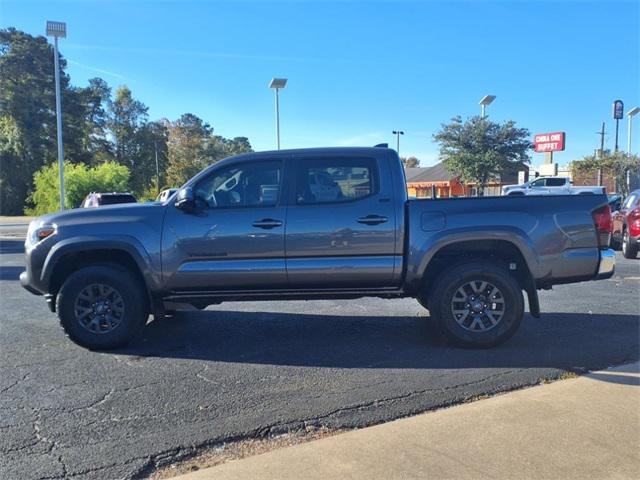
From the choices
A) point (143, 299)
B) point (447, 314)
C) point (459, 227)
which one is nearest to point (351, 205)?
point (459, 227)

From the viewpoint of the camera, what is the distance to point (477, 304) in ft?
17.4

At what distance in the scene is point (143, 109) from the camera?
65.2 m

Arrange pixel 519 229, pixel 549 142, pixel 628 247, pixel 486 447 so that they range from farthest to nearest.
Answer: pixel 549 142
pixel 628 247
pixel 519 229
pixel 486 447

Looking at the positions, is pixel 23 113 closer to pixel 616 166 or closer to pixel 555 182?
pixel 555 182

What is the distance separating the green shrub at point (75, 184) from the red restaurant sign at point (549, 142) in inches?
1360

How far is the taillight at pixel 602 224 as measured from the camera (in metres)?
5.29

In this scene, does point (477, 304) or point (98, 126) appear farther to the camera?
point (98, 126)

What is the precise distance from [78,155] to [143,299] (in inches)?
2185

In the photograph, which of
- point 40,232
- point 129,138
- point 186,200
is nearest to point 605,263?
point 186,200

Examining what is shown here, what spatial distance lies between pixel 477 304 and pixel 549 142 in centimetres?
4654

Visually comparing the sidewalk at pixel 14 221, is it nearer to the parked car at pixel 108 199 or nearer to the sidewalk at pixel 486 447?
the parked car at pixel 108 199

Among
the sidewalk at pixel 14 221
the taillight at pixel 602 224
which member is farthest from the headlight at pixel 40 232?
the sidewalk at pixel 14 221

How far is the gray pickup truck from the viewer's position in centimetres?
523

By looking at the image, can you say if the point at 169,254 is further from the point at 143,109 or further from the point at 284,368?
the point at 143,109
